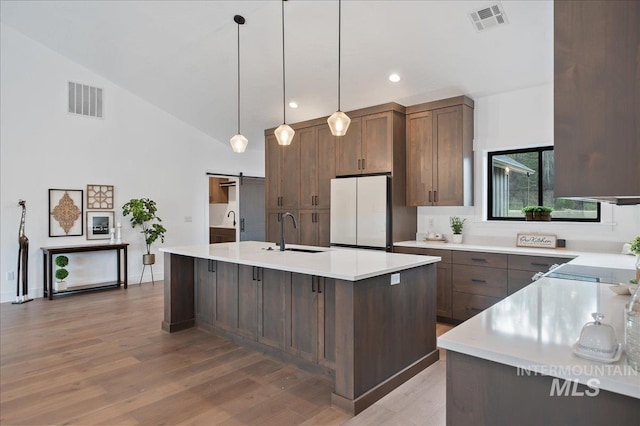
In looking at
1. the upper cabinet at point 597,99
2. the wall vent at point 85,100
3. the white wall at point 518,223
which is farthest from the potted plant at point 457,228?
the wall vent at point 85,100

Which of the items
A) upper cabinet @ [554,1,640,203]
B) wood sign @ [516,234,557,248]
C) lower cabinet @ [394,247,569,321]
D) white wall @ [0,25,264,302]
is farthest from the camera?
white wall @ [0,25,264,302]

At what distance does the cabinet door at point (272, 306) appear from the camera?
3182mm

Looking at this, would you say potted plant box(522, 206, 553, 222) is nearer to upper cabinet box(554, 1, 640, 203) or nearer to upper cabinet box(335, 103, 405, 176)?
upper cabinet box(335, 103, 405, 176)

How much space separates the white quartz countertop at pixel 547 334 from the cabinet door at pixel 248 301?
7.41ft

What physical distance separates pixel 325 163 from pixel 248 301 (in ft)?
8.50

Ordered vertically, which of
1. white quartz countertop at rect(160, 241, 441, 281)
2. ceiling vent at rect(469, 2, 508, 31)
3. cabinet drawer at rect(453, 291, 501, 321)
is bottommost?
cabinet drawer at rect(453, 291, 501, 321)

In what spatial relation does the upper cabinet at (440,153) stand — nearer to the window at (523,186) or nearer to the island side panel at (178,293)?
the window at (523,186)

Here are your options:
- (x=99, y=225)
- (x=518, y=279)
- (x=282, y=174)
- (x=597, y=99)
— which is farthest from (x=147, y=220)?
(x=597, y=99)

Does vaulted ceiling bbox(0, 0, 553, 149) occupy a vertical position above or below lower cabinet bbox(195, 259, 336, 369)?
above

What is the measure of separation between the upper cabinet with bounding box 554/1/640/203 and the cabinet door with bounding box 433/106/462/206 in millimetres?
3632

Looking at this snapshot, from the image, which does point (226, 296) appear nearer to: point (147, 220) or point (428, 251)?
point (428, 251)

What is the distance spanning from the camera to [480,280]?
157 inches

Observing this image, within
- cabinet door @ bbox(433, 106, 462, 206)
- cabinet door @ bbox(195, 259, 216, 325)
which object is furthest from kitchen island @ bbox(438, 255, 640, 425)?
cabinet door @ bbox(433, 106, 462, 206)

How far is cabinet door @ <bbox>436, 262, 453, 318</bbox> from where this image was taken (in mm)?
4223
